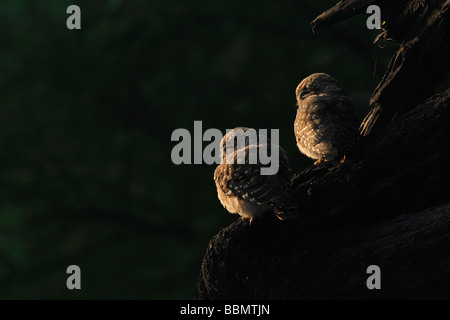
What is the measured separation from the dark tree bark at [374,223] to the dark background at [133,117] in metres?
4.41

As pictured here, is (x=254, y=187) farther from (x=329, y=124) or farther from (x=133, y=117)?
(x=133, y=117)

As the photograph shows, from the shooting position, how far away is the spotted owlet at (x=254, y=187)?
10.8 feet

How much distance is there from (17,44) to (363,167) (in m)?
7.04

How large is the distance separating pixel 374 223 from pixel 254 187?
850 millimetres

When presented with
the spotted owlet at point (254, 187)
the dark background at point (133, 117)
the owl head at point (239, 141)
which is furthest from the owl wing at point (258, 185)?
the dark background at point (133, 117)

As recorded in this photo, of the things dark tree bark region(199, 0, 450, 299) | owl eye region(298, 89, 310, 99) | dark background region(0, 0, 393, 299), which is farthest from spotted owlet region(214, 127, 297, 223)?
dark background region(0, 0, 393, 299)

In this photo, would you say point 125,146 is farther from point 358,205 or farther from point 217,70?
point 358,205

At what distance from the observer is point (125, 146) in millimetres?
8242

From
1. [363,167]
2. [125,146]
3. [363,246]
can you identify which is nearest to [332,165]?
[363,167]

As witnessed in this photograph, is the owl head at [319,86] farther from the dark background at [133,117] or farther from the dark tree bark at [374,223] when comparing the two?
the dark background at [133,117]

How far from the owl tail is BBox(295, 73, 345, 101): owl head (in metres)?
1.27

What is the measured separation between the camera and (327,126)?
3521 mm

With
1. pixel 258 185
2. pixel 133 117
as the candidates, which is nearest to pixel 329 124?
pixel 258 185
